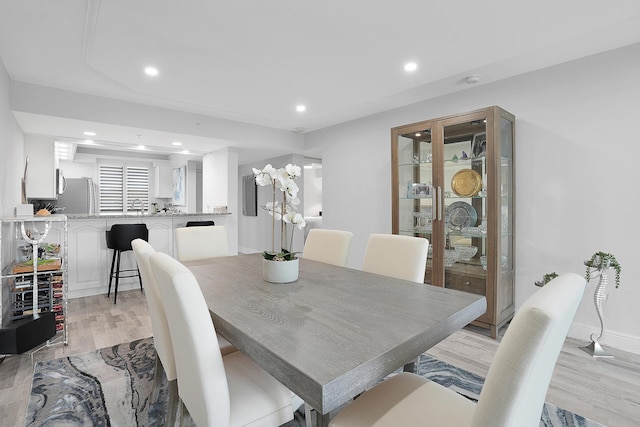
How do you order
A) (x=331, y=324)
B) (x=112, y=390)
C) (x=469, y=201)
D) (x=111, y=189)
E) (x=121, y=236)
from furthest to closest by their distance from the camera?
(x=111, y=189) < (x=121, y=236) < (x=469, y=201) < (x=112, y=390) < (x=331, y=324)

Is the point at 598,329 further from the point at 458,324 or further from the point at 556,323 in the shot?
the point at 556,323

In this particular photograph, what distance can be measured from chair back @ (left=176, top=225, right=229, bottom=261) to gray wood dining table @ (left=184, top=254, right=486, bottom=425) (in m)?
0.78

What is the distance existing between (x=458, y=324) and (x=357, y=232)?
3298 mm

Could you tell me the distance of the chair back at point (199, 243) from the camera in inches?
101

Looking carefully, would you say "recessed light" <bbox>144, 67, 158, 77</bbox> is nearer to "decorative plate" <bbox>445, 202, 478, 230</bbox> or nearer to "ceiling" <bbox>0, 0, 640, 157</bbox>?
"ceiling" <bbox>0, 0, 640, 157</bbox>

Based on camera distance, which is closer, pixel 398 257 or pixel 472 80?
pixel 398 257

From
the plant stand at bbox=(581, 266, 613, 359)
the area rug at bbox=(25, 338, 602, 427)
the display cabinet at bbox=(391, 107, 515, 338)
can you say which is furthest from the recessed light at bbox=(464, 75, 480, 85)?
the area rug at bbox=(25, 338, 602, 427)

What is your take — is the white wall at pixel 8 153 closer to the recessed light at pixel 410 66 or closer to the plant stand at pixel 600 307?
the recessed light at pixel 410 66

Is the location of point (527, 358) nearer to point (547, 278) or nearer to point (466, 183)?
point (547, 278)

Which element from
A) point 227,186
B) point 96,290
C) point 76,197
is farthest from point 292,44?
point 76,197

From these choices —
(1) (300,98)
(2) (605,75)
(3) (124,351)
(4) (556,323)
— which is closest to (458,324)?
(4) (556,323)

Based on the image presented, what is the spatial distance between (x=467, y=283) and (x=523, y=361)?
259cm

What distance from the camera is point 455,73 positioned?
300 centimetres

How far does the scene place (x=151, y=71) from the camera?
292 cm
